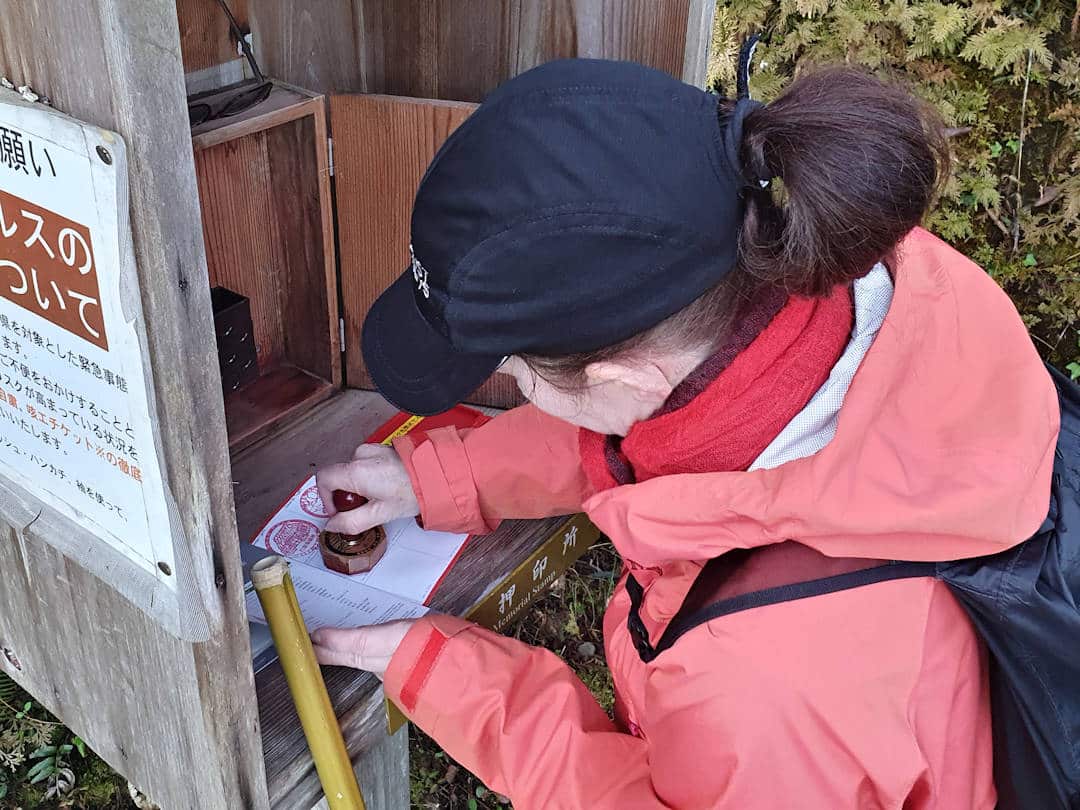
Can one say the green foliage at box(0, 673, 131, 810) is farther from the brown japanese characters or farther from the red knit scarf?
the red knit scarf

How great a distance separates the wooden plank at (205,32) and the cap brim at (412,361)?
55cm

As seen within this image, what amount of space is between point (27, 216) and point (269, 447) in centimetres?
89

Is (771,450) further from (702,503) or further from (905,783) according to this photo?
(905,783)

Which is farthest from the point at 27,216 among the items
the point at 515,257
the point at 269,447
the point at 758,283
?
the point at 269,447

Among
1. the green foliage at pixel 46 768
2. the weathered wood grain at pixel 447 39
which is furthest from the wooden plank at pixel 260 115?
the green foliage at pixel 46 768

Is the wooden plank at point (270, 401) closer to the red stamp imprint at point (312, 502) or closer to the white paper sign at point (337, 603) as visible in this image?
the red stamp imprint at point (312, 502)

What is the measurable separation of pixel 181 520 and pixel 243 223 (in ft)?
2.84

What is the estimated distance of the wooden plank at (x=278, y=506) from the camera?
122 centimetres

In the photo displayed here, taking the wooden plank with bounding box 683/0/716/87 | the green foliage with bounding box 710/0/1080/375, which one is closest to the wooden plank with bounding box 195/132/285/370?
the wooden plank with bounding box 683/0/716/87

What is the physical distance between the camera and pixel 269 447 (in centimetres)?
169

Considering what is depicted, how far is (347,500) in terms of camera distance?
1.48 meters

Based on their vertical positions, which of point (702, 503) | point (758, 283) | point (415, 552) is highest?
point (758, 283)

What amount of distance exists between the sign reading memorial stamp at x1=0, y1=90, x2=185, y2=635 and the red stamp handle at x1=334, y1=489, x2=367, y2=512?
47 cm

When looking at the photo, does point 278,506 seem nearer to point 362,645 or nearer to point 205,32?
point 362,645
